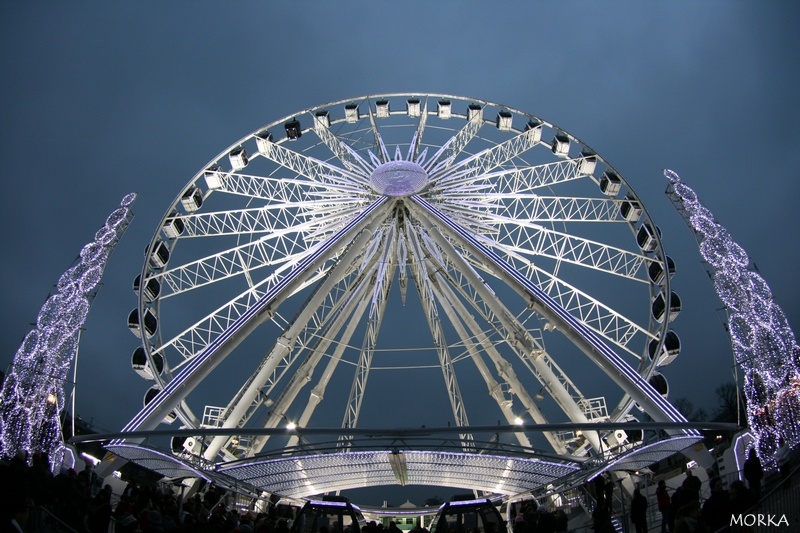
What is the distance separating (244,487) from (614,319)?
13.7m

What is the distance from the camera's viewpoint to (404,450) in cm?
1662

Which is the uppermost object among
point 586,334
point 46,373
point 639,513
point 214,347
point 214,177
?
point 214,177

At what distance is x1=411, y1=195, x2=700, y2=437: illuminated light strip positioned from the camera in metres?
15.6

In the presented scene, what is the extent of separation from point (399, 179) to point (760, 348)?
1301 cm

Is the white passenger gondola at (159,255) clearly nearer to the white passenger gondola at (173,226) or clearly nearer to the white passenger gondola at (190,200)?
the white passenger gondola at (173,226)

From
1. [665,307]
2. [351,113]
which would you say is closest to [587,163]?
[665,307]

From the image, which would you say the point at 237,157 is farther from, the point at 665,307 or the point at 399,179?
the point at 665,307

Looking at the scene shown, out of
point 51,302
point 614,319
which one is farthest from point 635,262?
point 51,302

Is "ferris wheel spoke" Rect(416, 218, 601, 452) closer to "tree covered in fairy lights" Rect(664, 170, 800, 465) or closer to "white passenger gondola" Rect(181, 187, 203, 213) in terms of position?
"tree covered in fairy lights" Rect(664, 170, 800, 465)

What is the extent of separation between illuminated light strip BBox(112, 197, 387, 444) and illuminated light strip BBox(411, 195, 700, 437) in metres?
3.52

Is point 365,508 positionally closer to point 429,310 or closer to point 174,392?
point 429,310

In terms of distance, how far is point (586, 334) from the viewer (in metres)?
17.4

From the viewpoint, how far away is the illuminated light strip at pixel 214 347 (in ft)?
54.2

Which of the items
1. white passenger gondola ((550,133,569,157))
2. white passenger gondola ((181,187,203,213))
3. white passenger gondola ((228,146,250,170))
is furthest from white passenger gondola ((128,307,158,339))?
white passenger gondola ((550,133,569,157))
